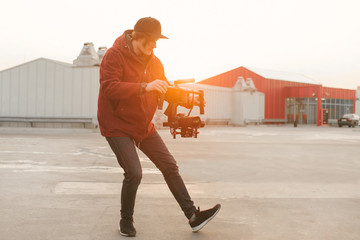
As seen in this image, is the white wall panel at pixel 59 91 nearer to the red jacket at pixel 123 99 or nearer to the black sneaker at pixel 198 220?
the red jacket at pixel 123 99

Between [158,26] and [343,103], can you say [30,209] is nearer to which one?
[158,26]

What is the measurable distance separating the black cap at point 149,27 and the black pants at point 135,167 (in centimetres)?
90

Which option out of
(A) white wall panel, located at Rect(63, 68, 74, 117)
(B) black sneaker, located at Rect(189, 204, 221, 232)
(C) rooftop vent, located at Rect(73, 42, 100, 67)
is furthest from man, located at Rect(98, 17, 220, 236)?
(A) white wall panel, located at Rect(63, 68, 74, 117)

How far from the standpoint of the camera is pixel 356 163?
8.84 m

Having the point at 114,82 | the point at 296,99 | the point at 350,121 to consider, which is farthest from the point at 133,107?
the point at 296,99

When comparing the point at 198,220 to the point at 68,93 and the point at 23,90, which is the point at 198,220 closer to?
the point at 68,93

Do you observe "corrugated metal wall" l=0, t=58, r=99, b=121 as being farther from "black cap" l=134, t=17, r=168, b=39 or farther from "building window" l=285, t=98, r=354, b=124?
"building window" l=285, t=98, r=354, b=124

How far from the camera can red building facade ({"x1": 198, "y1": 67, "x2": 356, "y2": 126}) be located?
4366 cm

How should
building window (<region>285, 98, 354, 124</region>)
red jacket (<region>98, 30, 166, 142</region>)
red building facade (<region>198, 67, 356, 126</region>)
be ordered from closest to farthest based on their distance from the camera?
red jacket (<region>98, 30, 166, 142</region>) → red building facade (<region>198, 67, 356, 126</region>) → building window (<region>285, 98, 354, 124</region>)

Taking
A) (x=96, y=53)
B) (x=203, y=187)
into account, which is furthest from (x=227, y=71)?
(x=203, y=187)

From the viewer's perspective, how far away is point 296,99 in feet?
151

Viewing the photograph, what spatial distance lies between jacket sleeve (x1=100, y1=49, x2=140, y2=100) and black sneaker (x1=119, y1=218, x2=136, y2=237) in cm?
109

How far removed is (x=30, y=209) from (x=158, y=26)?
8.02ft

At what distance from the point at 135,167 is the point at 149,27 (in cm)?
117
